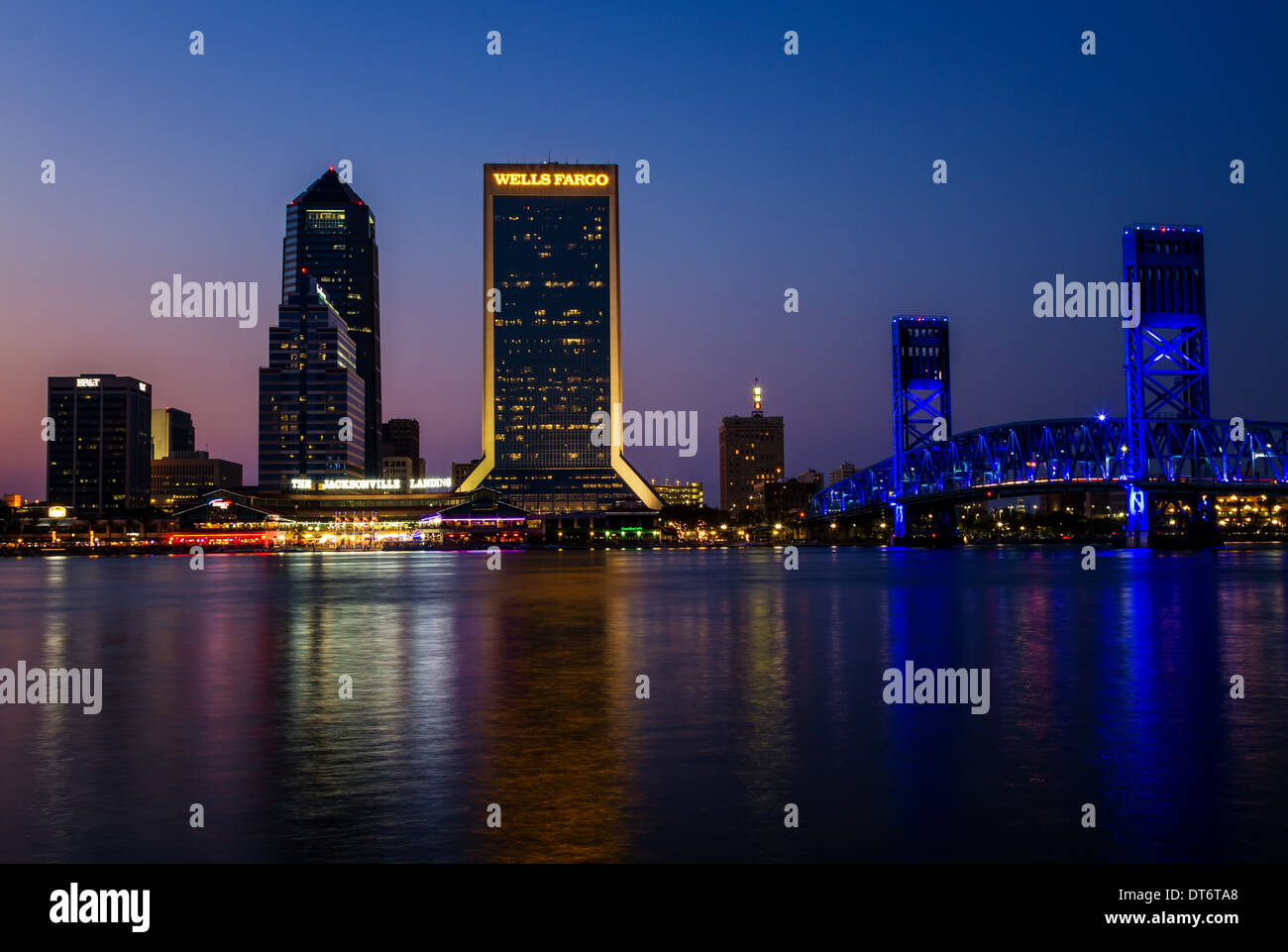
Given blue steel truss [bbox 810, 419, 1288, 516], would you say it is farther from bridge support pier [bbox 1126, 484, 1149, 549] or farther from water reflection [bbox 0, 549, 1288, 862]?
water reflection [bbox 0, 549, 1288, 862]

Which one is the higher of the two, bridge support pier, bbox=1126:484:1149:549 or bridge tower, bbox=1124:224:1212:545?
bridge tower, bbox=1124:224:1212:545

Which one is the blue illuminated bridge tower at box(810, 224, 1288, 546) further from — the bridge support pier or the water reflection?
the water reflection

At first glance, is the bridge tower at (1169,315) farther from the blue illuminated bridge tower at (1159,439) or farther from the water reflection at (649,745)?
the water reflection at (649,745)

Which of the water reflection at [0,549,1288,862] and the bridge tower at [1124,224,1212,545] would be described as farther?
the bridge tower at [1124,224,1212,545]

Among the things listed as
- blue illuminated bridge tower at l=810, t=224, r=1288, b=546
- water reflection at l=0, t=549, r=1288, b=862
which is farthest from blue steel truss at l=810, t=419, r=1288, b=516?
water reflection at l=0, t=549, r=1288, b=862

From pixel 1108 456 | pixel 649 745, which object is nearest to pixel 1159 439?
pixel 1108 456

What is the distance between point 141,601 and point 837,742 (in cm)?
5290

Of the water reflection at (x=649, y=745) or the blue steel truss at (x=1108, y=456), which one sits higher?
the blue steel truss at (x=1108, y=456)

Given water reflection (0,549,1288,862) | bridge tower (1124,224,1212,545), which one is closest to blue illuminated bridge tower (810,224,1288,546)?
bridge tower (1124,224,1212,545)

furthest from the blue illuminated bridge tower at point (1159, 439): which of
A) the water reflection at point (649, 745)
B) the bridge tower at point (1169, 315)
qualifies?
the water reflection at point (649, 745)

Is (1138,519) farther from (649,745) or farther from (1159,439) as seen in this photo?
(649,745)

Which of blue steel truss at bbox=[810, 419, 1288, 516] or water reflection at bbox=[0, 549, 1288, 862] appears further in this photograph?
blue steel truss at bbox=[810, 419, 1288, 516]

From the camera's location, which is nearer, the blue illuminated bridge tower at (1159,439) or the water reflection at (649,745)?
the water reflection at (649,745)
